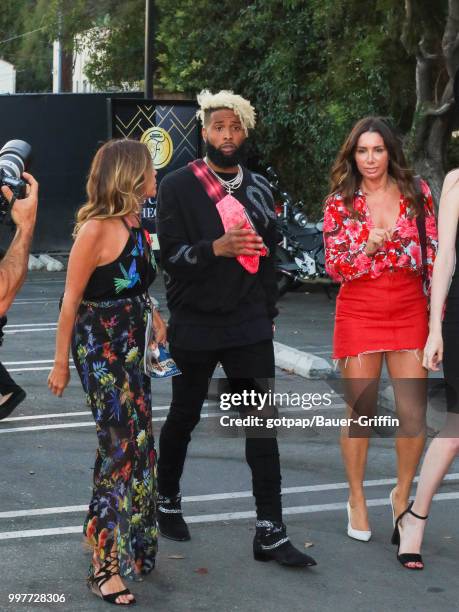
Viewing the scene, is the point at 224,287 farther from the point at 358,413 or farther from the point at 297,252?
the point at 297,252

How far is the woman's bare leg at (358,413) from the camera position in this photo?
5.71m

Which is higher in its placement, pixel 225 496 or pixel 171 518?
pixel 171 518

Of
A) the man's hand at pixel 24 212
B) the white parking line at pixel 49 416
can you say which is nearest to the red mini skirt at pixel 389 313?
the man's hand at pixel 24 212

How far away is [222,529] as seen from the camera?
5.95 metres

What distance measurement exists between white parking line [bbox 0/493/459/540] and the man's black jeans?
17.3 inches

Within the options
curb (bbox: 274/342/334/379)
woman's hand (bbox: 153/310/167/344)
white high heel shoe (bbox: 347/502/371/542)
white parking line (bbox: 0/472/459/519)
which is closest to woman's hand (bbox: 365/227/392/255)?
woman's hand (bbox: 153/310/167/344)

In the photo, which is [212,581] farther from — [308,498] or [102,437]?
[308,498]

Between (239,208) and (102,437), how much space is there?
1224 millimetres

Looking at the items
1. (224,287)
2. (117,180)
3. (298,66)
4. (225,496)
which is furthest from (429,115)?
(117,180)

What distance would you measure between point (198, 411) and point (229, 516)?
747 mm

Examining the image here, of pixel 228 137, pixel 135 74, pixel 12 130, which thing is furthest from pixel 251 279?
pixel 135 74

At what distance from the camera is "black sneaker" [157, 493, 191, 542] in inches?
227

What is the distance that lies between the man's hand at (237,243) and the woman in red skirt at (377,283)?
0.52m

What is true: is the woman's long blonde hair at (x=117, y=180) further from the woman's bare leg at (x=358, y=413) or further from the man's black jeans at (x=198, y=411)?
the woman's bare leg at (x=358, y=413)
